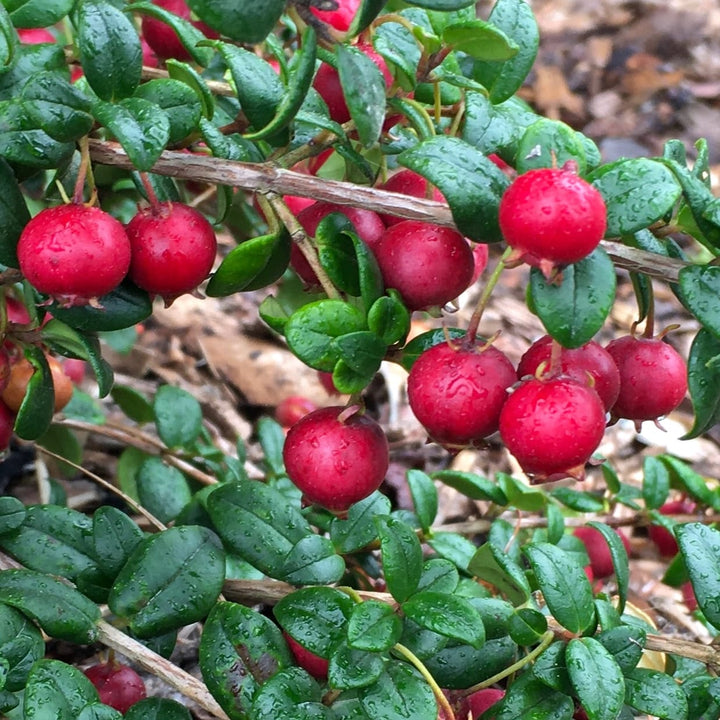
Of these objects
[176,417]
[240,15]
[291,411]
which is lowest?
[291,411]

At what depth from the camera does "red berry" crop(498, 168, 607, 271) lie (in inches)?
44.4

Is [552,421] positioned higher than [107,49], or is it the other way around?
[107,49]

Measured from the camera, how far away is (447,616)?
1338 mm

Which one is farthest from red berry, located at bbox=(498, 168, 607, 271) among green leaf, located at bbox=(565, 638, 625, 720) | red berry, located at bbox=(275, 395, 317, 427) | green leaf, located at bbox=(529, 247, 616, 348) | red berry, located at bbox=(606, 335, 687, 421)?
red berry, located at bbox=(275, 395, 317, 427)

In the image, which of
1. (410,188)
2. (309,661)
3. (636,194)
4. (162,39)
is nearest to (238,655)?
(309,661)

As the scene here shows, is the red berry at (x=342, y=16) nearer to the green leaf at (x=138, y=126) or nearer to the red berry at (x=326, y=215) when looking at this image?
the red berry at (x=326, y=215)

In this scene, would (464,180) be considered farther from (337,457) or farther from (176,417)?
(176,417)

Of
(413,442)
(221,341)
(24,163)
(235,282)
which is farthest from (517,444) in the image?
(221,341)

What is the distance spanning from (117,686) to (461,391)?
75 centimetres

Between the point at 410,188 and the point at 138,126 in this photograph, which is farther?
the point at 410,188

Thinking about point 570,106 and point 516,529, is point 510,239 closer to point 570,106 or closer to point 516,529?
point 516,529

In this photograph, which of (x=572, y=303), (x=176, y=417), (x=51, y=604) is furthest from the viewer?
(x=176, y=417)

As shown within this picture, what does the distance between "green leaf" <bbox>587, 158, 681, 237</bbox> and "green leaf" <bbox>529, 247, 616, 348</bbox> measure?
8cm

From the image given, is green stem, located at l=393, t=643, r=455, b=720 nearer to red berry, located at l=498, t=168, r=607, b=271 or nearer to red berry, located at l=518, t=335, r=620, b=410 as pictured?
red berry, located at l=518, t=335, r=620, b=410
